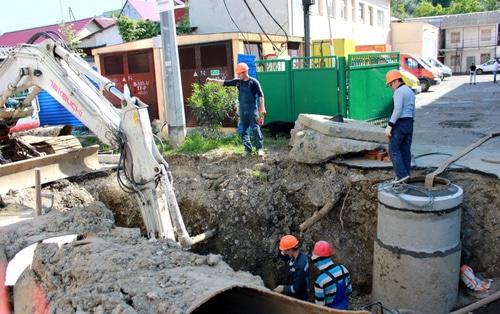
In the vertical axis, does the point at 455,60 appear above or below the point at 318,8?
below

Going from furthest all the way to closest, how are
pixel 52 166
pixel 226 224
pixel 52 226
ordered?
1. pixel 52 166
2. pixel 226 224
3. pixel 52 226

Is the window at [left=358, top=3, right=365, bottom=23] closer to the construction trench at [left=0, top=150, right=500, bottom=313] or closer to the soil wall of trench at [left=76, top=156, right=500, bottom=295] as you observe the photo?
the construction trench at [left=0, top=150, right=500, bottom=313]

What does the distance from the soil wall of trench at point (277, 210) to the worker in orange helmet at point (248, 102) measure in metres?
0.63

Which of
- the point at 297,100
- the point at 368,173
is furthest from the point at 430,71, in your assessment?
the point at 368,173

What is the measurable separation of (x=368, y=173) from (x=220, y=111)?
3995 mm

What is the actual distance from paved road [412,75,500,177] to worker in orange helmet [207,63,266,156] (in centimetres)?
272

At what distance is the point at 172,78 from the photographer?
950cm

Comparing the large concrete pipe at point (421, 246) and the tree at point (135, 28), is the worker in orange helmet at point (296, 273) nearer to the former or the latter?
the large concrete pipe at point (421, 246)

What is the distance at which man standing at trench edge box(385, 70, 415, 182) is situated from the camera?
6.43 metres

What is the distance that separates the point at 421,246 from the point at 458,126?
649 cm

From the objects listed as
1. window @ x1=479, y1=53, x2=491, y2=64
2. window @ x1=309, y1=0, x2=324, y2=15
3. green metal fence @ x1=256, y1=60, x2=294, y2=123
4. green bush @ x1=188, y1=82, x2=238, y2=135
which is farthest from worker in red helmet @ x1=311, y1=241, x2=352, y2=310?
window @ x1=479, y1=53, x2=491, y2=64

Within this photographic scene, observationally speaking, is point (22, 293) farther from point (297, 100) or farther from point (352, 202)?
point (297, 100)

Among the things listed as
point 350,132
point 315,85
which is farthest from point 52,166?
point 315,85

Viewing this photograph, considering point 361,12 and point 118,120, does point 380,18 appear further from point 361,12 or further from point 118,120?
point 118,120
